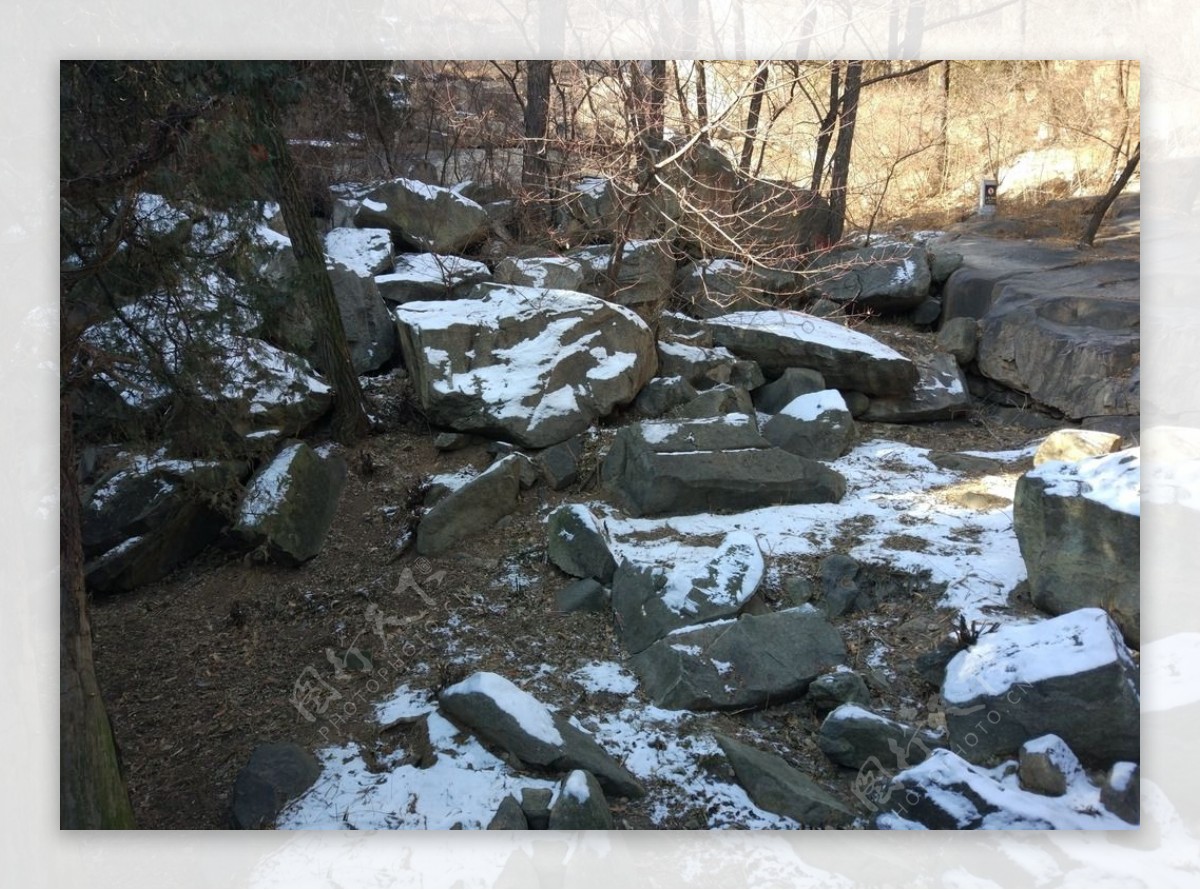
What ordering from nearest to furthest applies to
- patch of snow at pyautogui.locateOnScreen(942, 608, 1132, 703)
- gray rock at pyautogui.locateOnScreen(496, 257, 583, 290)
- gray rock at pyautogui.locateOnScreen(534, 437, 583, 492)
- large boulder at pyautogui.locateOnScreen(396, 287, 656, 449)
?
patch of snow at pyautogui.locateOnScreen(942, 608, 1132, 703) < gray rock at pyautogui.locateOnScreen(534, 437, 583, 492) < large boulder at pyautogui.locateOnScreen(396, 287, 656, 449) < gray rock at pyautogui.locateOnScreen(496, 257, 583, 290)

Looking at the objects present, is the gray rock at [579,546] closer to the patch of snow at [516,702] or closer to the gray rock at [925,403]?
the patch of snow at [516,702]

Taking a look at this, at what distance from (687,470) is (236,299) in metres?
2.20

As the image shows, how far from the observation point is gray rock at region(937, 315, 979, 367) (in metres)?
6.26

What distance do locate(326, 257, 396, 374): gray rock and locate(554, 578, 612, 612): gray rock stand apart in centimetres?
263

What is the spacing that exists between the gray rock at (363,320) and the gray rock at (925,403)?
314cm

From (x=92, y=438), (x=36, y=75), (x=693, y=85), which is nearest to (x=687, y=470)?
(x=693, y=85)

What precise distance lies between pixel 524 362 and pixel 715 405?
3.78 feet

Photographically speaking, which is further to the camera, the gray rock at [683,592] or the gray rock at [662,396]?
the gray rock at [662,396]

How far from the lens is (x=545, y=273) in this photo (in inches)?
246

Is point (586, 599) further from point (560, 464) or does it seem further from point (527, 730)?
point (560, 464)

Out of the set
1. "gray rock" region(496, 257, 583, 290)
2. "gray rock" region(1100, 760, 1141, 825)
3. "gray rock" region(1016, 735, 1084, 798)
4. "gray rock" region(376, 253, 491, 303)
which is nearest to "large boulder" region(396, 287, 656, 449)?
"gray rock" region(496, 257, 583, 290)

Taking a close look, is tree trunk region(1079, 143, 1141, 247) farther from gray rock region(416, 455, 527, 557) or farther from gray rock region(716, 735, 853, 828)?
gray rock region(416, 455, 527, 557)

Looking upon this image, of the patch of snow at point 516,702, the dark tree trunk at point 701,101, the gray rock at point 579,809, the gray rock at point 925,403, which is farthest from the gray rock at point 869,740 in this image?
the gray rock at point 925,403

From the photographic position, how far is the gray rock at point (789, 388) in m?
5.79
